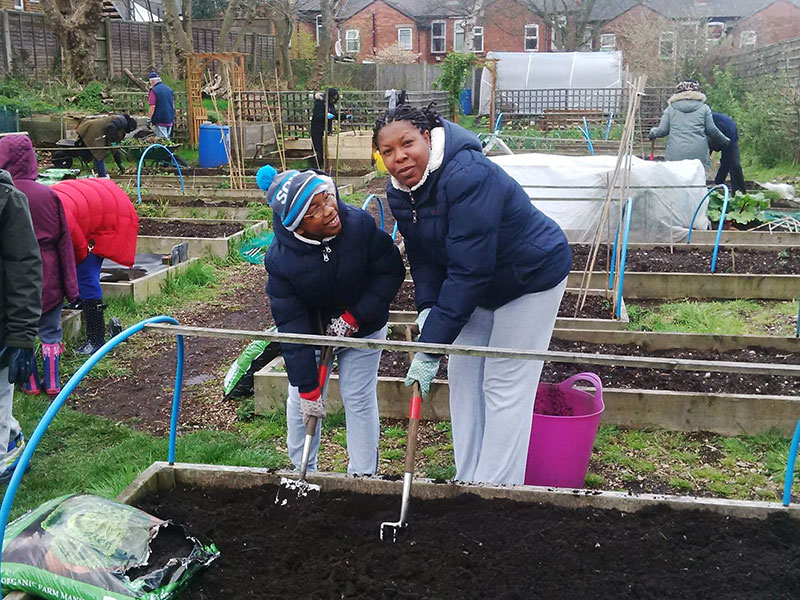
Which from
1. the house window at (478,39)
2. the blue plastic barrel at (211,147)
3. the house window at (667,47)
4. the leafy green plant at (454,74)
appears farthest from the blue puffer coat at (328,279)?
the house window at (478,39)

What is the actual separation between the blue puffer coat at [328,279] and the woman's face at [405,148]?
36cm

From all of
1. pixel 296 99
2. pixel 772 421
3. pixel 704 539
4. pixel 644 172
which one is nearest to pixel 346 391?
pixel 704 539

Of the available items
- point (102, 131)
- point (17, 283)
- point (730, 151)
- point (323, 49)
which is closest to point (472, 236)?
point (17, 283)

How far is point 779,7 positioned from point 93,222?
45.8 m

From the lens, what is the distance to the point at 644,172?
8.70 m

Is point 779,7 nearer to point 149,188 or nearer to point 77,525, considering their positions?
point 149,188

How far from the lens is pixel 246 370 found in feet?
16.3

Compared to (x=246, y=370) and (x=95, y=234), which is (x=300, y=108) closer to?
(x=95, y=234)

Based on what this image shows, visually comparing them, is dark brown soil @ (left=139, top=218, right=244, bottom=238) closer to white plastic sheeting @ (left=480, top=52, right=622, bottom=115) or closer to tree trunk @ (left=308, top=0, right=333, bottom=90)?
tree trunk @ (left=308, top=0, right=333, bottom=90)

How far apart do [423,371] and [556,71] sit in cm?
2892

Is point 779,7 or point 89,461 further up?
point 779,7

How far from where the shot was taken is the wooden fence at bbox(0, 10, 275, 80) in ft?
73.8

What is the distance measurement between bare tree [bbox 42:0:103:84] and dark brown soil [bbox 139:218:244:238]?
41.3 feet

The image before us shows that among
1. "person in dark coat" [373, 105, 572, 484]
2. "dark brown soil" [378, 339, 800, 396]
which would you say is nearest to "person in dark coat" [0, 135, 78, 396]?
"dark brown soil" [378, 339, 800, 396]
